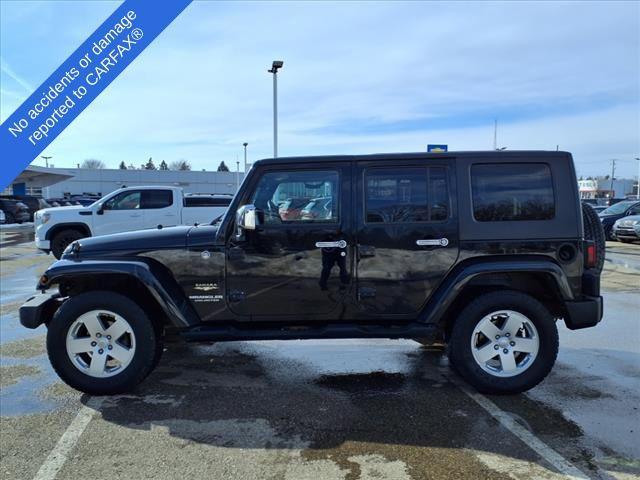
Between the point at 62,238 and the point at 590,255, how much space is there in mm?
11920

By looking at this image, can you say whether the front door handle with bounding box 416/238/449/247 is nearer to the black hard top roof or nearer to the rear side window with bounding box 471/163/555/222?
the rear side window with bounding box 471/163/555/222

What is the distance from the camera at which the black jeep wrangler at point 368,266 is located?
4.34 m

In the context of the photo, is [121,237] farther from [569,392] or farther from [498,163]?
[569,392]

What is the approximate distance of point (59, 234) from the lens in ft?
41.7

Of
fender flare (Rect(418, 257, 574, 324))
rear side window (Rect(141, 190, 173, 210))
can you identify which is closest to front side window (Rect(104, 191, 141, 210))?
rear side window (Rect(141, 190, 173, 210))

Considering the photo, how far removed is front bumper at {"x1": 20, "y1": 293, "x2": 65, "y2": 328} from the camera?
436cm

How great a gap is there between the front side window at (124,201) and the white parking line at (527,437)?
10.7 m

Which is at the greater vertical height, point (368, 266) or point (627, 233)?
point (368, 266)

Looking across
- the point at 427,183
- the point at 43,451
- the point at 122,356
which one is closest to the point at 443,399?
the point at 427,183

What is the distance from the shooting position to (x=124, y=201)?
13195mm

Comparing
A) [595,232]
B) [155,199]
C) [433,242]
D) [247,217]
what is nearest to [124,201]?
[155,199]

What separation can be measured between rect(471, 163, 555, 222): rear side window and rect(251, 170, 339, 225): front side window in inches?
48.2

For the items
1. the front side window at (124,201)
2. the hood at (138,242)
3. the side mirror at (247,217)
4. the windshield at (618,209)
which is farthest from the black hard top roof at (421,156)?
the windshield at (618,209)

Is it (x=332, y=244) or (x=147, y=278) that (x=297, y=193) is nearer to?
(x=332, y=244)
